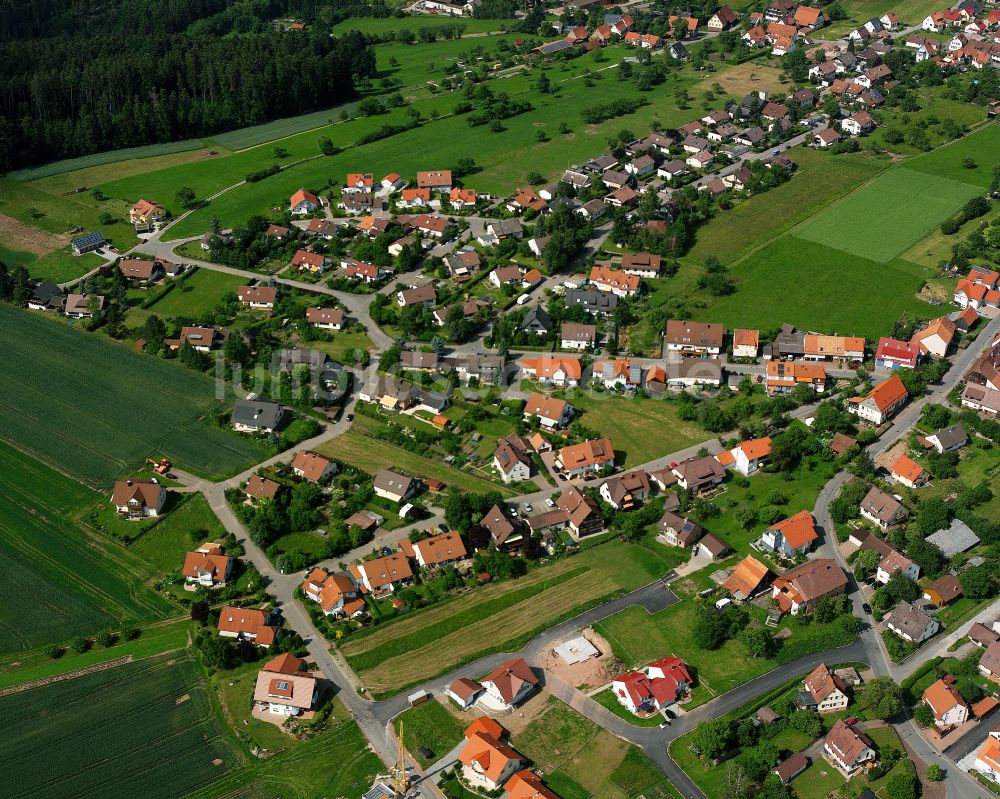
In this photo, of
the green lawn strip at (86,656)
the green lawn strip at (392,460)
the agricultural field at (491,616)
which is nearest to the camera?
the green lawn strip at (86,656)

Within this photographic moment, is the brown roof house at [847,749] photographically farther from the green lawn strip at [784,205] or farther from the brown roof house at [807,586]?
the green lawn strip at [784,205]

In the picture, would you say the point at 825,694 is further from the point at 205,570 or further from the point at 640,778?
the point at 205,570

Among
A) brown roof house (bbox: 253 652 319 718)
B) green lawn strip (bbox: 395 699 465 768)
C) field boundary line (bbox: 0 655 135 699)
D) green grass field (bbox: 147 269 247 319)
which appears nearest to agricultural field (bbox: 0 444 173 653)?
field boundary line (bbox: 0 655 135 699)

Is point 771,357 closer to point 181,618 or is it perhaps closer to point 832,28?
point 181,618

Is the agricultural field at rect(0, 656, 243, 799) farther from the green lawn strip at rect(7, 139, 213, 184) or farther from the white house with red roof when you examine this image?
the green lawn strip at rect(7, 139, 213, 184)

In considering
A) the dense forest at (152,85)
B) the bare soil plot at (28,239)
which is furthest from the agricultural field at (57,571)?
the dense forest at (152,85)

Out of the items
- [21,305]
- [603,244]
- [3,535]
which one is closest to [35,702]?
[3,535]
